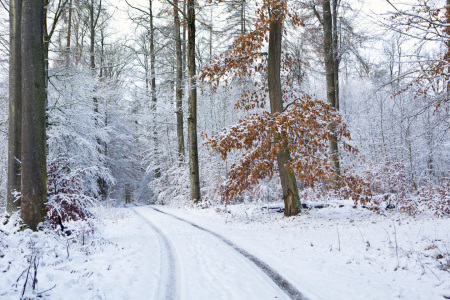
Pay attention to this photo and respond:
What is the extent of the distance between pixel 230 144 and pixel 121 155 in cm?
2190

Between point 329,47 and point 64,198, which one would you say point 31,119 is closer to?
point 64,198

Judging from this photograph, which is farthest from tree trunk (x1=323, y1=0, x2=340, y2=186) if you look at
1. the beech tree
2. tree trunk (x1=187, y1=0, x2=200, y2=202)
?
tree trunk (x1=187, y1=0, x2=200, y2=202)

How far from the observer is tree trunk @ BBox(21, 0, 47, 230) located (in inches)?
224

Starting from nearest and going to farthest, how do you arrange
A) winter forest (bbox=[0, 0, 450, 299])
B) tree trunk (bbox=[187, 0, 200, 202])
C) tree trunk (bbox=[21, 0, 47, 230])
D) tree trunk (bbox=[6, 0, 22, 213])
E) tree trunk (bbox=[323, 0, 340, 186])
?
winter forest (bbox=[0, 0, 450, 299]), tree trunk (bbox=[21, 0, 47, 230]), tree trunk (bbox=[6, 0, 22, 213]), tree trunk (bbox=[323, 0, 340, 186]), tree trunk (bbox=[187, 0, 200, 202])

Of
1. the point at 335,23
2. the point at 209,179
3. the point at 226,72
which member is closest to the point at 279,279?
the point at 226,72

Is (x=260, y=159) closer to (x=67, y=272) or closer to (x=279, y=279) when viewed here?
(x=279, y=279)

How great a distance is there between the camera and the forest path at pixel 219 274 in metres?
3.53

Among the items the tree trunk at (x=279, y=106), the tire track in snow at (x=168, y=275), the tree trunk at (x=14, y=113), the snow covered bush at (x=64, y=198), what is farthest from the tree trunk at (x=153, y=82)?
the tire track in snow at (x=168, y=275)

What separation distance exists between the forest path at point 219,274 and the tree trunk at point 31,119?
2919mm

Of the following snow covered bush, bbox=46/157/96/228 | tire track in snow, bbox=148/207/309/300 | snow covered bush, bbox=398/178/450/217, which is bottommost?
tire track in snow, bbox=148/207/309/300

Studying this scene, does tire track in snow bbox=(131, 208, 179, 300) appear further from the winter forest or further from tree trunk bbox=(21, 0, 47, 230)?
tree trunk bbox=(21, 0, 47, 230)

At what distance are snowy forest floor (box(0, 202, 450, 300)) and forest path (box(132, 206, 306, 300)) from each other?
14mm

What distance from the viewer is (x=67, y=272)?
4168 millimetres

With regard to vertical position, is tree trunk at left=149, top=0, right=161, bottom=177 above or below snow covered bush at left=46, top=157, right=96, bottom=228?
above
